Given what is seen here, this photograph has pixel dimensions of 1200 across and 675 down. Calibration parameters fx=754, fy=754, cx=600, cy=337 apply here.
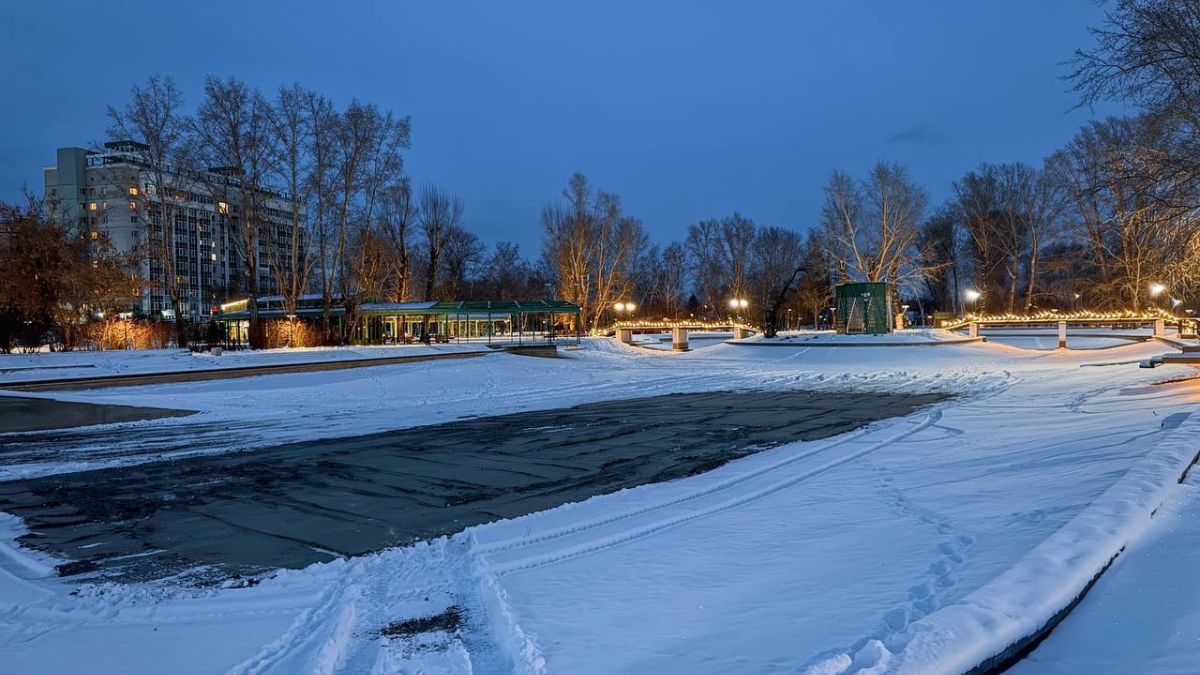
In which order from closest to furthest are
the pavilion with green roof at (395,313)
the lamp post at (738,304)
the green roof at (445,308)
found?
the green roof at (445,308) → the pavilion with green roof at (395,313) → the lamp post at (738,304)

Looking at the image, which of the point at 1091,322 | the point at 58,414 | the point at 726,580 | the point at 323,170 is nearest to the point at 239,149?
the point at 323,170

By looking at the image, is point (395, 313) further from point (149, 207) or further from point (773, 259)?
point (773, 259)

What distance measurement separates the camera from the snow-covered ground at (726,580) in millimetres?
4105

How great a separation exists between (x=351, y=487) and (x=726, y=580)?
5547 millimetres

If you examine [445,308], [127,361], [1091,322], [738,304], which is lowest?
[127,361]

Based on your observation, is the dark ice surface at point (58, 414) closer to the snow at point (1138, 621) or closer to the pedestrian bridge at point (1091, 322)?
the snow at point (1138, 621)

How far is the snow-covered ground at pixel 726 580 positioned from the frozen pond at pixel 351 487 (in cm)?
49

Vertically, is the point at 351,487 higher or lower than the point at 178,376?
lower

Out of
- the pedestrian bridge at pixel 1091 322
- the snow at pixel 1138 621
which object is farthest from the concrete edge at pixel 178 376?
the pedestrian bridge at pixel 1091 322

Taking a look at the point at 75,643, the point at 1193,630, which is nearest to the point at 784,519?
the point at 1193,630

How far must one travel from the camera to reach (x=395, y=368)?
27.8 meters

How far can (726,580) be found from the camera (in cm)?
544

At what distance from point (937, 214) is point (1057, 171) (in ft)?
91.4

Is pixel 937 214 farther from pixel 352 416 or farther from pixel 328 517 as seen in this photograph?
pixel 328 517
